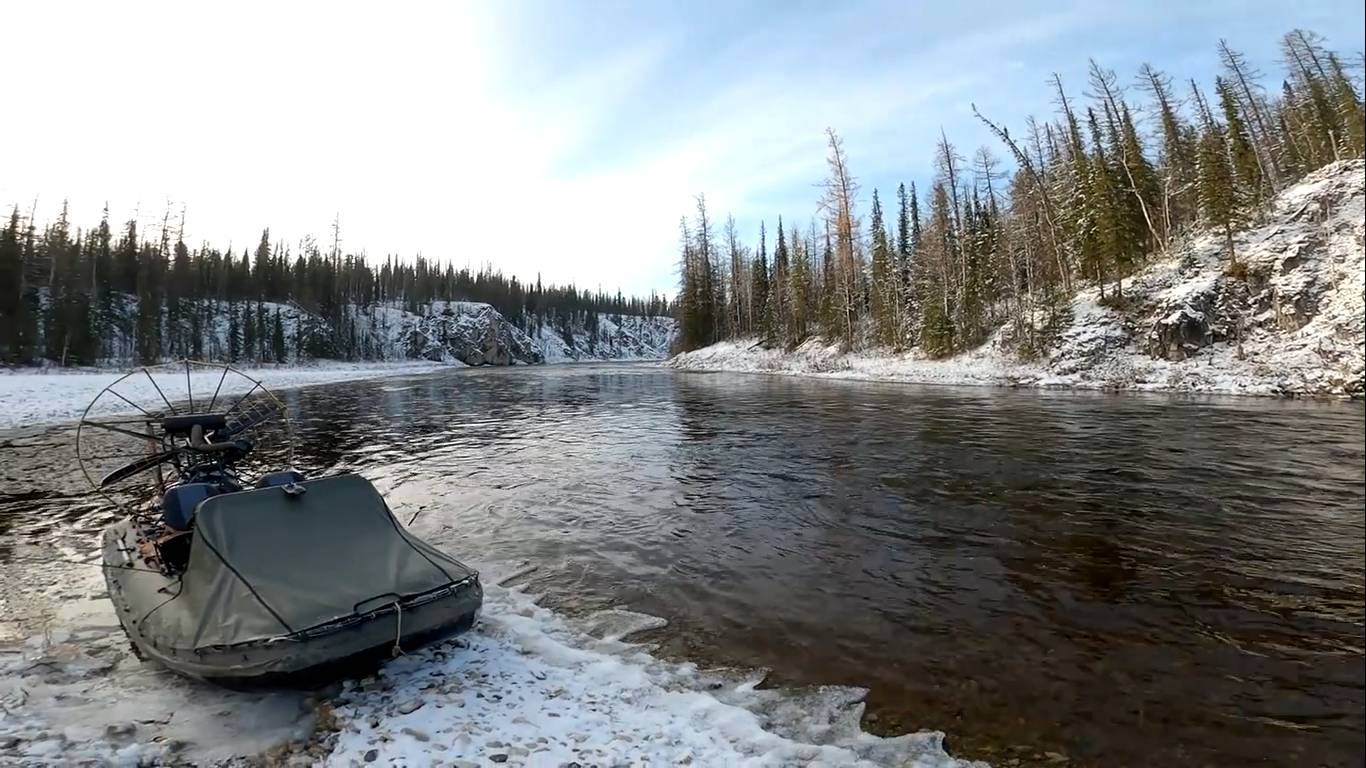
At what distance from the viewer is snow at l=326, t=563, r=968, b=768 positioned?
3.90 metres

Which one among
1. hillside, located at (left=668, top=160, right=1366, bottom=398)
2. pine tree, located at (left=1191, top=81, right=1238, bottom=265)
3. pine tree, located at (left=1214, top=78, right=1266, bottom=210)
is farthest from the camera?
pine tree, located at (left=1214, top=78, right=1266, bottom=210)

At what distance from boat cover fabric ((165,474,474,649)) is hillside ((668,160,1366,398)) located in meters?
28.3

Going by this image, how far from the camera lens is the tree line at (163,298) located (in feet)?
173

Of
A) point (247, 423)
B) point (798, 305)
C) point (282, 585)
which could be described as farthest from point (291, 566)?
point (798, 305)

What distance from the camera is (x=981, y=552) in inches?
307

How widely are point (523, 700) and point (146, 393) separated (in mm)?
38797

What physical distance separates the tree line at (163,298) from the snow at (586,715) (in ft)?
219

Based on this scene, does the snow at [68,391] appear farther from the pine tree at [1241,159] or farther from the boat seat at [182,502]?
the pine tree at [1241,159]

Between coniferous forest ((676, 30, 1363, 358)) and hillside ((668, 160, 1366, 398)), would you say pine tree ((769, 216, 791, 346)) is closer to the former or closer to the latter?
coniferous forest ((676, 30, 1363, 358))

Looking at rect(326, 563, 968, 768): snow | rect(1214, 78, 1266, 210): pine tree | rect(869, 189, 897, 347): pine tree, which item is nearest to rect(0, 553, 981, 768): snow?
rect(326, 563, 968, 768): snow

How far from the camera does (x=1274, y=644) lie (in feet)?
17.1

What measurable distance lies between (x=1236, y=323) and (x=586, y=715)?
119 feet

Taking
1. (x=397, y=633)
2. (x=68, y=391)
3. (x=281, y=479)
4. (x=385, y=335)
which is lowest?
(x=397, y=633)

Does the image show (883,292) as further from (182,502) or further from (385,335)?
(385,335)
